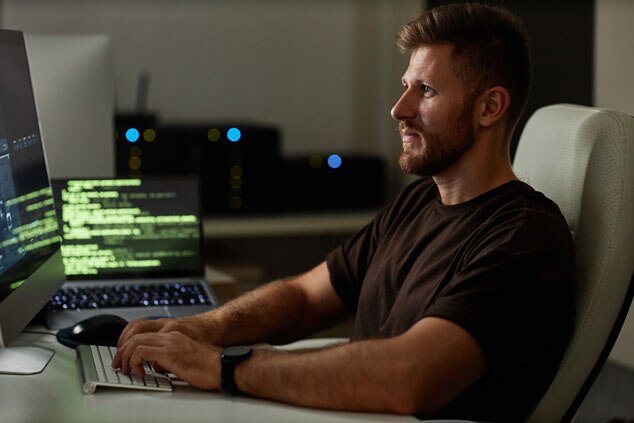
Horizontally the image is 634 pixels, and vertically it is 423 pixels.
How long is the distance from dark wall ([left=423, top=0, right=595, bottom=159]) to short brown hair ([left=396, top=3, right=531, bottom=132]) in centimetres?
144

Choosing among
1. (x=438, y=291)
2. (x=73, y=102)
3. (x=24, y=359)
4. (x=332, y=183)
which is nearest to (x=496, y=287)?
(x=438, y=291)

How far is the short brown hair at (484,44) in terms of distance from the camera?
170cm

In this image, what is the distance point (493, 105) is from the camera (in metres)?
1.70

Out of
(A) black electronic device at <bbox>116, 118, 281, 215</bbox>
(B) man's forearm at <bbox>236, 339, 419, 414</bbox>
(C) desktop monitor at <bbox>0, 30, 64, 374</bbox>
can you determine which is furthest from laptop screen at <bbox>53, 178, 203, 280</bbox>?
(A) black electronic device at <bbox>116, 118, 281, 215</bbox>

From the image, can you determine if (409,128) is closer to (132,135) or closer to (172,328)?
(172,328)

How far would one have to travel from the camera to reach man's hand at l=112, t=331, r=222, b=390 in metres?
1.43

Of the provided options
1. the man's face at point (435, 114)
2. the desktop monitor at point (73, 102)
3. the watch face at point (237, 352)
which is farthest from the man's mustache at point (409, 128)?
the desktop monitor at point (73, 102)

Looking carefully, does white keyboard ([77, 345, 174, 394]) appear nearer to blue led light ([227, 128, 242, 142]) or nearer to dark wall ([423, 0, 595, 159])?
dark wall ([423, 0, 595, 159])

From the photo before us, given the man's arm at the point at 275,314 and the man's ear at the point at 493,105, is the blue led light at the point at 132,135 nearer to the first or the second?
the man's arm at the point at 275,314

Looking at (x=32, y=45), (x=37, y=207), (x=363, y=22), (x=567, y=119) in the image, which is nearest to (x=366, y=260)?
(x=567, y=119)

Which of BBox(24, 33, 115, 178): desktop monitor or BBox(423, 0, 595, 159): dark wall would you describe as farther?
BBox(423, 0, 595, 159): dark wall

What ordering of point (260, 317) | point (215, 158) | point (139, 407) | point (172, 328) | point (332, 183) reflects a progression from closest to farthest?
1. point (139, 407)
2. point (172, 328)
3. point (260, 317)
4. point (215, 158)
5. point (332, 183)

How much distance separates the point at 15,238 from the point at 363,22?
9.69 feet

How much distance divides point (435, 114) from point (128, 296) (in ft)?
2.38
